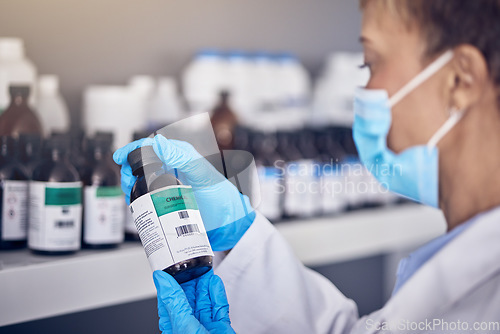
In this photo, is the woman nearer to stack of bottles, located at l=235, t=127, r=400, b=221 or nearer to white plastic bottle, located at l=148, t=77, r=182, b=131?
stack of bottles, located at l=235, t=127, r=400, b=221

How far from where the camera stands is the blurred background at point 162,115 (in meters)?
1.13

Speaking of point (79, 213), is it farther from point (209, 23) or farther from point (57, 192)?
point (209, 23)

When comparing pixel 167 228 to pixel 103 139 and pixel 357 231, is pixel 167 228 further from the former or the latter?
pixel 357 231

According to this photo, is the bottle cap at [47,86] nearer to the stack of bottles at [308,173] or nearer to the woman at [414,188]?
the stack of bottles at [308,173]

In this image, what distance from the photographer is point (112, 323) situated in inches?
69.1

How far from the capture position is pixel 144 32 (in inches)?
72.9

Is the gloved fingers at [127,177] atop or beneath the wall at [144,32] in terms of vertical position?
beneath

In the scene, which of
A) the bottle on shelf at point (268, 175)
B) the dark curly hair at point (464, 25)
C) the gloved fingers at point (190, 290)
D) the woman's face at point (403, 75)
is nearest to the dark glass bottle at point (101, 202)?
the gloved fingers at point (190, 290)

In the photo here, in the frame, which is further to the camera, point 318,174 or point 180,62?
point 180,62

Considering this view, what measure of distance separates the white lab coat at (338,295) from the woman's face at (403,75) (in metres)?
0.19

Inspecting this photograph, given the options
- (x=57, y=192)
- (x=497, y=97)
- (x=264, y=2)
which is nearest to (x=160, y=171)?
(x=57, y=192)

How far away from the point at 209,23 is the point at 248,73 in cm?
24

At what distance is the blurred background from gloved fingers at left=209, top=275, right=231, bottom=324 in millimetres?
315

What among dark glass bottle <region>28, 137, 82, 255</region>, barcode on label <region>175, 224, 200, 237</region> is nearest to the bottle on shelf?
dark glass bottle <region>28, 137, 82, 255</region>
